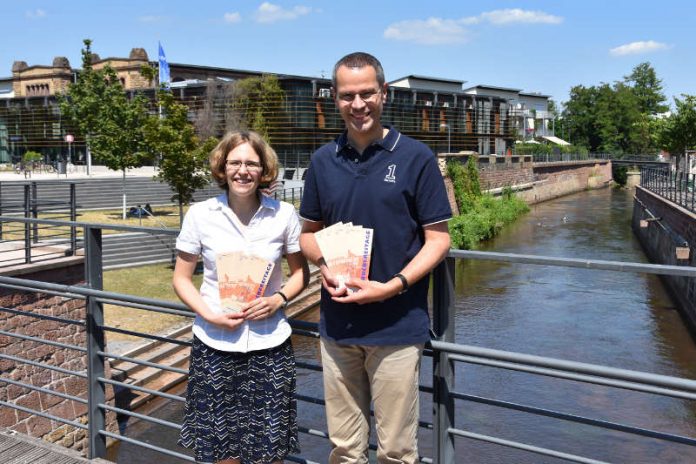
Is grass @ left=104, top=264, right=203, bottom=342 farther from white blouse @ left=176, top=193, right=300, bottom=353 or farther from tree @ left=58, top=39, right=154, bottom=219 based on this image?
white blouse @ left=176, top=193, right=300, bottom=353

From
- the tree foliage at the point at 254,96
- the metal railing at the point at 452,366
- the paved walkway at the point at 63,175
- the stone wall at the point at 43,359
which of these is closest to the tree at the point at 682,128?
the tree foliage at the point at 254,96

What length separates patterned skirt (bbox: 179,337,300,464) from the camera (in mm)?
3002

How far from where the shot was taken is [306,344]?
19.2m

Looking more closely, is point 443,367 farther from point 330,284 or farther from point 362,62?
point 362,62

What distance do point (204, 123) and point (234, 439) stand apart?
4477 cm

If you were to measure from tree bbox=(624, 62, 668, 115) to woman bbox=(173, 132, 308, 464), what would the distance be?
106940 mm

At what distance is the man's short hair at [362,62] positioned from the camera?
263 centimetres

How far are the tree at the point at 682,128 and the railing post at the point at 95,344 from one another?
55421 millimetres

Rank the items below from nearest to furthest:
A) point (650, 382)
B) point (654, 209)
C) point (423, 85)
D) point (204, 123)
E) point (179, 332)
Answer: point (650, 382) → point (179, 332) → point (654, 209) → point (204, 123) → point (423, 85)

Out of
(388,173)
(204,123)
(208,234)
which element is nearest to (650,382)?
(388,173)

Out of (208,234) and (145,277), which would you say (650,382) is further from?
(145,277)

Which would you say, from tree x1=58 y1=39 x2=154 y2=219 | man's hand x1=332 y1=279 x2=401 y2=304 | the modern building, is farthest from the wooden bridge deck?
the modern building

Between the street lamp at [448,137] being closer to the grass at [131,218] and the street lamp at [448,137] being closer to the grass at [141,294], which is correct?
the grass at [131,218]

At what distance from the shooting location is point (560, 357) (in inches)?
753
